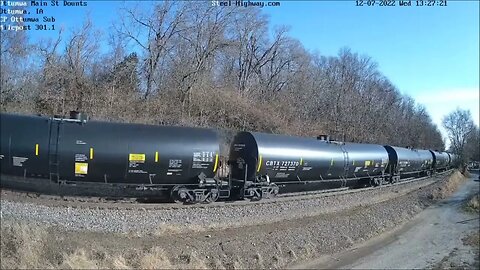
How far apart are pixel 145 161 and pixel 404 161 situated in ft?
97.4

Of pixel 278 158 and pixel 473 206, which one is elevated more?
pixel 278 158

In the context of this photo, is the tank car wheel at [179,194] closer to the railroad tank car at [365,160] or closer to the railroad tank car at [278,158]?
the railroad tank car at [278,158]

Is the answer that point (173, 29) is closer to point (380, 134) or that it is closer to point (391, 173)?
point (391, 173)

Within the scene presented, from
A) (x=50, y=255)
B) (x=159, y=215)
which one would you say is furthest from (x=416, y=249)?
(x=50, y=255)

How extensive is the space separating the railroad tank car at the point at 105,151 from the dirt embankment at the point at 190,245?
9.83 ft

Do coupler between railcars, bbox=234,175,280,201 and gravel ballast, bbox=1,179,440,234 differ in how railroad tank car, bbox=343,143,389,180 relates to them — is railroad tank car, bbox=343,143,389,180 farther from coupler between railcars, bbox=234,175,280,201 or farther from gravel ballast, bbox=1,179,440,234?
coupler between railcars, bbox=234,175,280,201

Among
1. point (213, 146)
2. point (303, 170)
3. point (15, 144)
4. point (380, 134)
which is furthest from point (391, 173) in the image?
point (380, 134)

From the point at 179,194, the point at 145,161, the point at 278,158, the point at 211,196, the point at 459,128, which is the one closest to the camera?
the point at 145,161

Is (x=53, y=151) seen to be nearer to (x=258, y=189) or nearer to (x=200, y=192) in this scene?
(x=200, y=192)

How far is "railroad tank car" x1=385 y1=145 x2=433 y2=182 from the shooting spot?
1351 inches

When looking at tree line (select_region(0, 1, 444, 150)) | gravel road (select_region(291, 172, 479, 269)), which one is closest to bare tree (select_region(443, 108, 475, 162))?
tree line (select_region(0, 1, 444, 150))

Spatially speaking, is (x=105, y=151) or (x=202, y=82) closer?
(x=105, y=151)

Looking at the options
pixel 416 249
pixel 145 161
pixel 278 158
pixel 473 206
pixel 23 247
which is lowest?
pixel 416 249

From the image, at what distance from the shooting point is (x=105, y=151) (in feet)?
47.9
